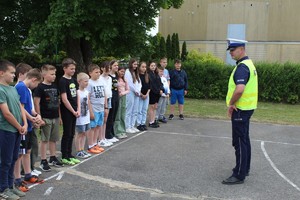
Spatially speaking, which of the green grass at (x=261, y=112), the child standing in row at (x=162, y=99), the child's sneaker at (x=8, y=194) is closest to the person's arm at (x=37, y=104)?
the child's sneaker at (x=8, y=194)

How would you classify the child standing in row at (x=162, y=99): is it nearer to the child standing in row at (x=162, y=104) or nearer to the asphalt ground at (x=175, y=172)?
the child standing in row at (x=162, y=104)

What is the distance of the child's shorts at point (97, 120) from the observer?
7225mm

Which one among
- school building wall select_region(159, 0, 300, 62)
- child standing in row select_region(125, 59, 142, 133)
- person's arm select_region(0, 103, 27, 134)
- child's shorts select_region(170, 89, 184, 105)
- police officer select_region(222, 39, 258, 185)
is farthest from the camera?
school building wall select_region(159, 0, 300, 62)

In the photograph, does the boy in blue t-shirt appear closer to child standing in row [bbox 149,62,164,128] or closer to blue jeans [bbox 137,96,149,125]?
blue jeans [bbox 137,96,149,125]

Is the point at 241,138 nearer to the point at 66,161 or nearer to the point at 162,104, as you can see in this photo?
the point at 66,161

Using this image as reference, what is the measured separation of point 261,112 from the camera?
45.6 feet

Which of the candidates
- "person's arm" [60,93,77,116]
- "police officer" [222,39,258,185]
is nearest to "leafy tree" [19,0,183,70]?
"person's arm" [60,93,77,116]

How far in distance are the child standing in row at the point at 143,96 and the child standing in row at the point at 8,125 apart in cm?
494

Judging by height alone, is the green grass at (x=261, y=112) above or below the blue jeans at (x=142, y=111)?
below

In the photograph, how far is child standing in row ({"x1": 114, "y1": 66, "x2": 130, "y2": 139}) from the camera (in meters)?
8.61

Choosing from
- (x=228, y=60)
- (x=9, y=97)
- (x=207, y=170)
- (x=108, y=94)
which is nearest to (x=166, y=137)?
(x=108, y=94)

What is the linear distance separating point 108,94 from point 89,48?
891 cm

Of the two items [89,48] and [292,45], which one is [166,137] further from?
[292,45]

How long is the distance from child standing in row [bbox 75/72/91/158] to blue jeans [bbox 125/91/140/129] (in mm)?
2435
